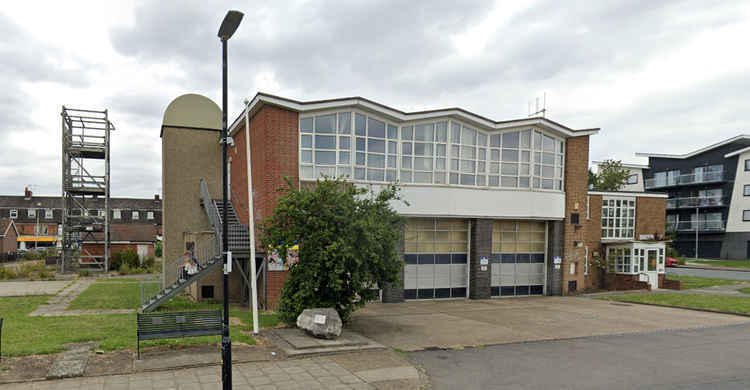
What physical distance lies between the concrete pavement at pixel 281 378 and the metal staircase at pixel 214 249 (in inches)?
281

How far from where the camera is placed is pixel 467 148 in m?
22.5

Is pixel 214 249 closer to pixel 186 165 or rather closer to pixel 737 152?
pixel 186 165

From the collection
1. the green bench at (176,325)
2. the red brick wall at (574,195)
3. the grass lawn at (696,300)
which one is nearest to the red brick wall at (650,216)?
the grass lawn at (696,300)

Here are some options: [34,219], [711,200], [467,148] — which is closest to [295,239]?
[467,148]

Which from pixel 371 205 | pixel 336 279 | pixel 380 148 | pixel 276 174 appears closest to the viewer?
pixel 336 279

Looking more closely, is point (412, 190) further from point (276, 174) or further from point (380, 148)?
point (276, 174)

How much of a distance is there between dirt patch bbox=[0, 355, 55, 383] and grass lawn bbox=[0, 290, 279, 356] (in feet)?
1.22

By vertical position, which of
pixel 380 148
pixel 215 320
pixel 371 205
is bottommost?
pixel 215 320

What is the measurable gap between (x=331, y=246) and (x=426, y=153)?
9.88 m

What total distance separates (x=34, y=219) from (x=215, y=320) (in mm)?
71321

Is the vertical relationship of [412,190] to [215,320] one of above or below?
above

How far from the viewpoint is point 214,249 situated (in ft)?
57.1

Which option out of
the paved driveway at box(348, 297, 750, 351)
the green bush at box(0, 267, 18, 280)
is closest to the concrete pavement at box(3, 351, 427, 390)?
the paved driveway at box(348, 297, 750, 351)

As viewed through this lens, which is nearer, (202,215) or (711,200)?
(202,215)
